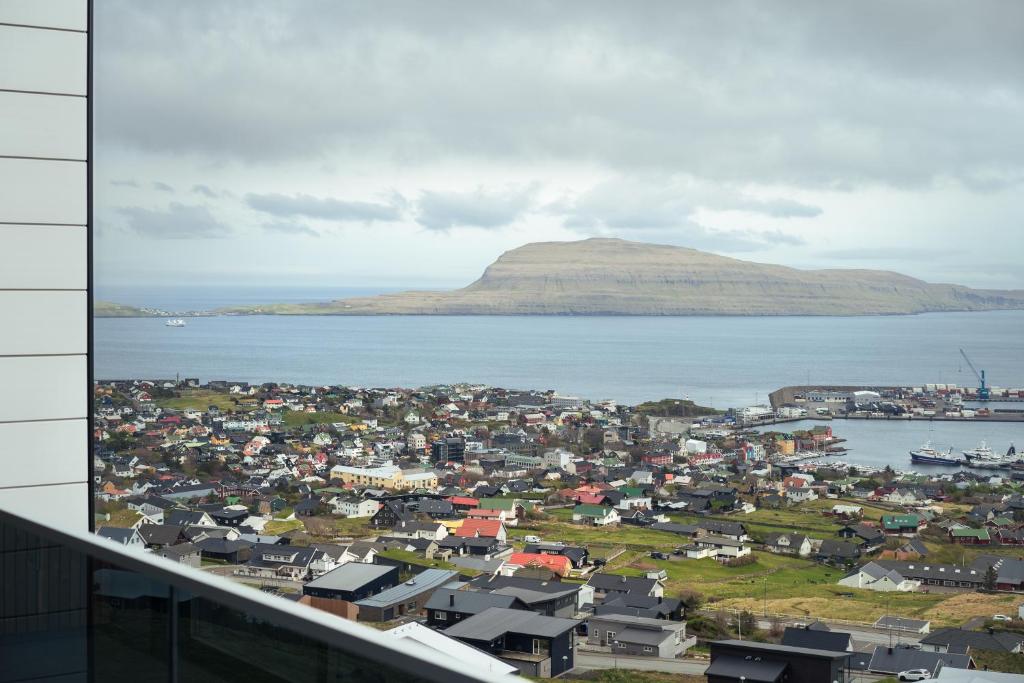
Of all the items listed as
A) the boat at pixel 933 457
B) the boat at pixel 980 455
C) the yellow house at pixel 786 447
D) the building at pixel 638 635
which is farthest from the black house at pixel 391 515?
the boat at pixel 980 455

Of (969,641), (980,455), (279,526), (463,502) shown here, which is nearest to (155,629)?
(969,641)

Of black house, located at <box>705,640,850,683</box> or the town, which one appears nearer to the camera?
black house, located at <box>705,640,850,683</box>

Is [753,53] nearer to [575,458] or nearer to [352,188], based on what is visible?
[575,458]

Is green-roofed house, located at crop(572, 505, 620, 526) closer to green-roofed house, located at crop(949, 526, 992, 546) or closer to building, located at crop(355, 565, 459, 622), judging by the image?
building, located at crop(355, 565, 459, 622)

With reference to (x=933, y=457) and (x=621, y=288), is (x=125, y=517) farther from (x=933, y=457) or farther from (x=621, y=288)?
(x=621, y=288)

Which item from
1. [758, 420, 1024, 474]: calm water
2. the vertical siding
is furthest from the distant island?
the vertical siding

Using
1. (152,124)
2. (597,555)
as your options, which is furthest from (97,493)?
(152,124)
